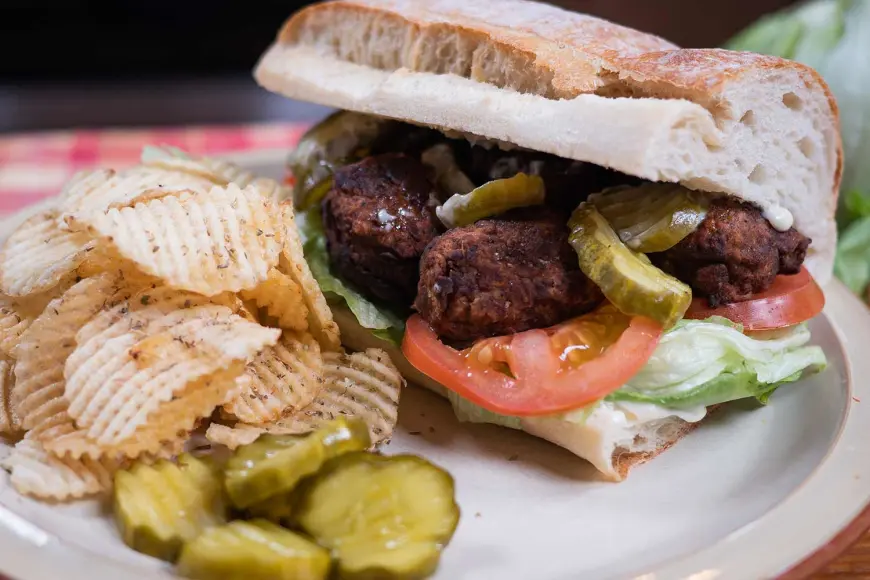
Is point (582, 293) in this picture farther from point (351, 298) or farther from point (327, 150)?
point (327, 150)

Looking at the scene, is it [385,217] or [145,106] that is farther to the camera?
[145,106]

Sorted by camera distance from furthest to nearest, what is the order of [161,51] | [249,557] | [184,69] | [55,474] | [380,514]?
[184,69] → [161,51] → [55,474] → [380,514] → [249,557]

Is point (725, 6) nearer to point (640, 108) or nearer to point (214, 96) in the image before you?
point (214, 96)

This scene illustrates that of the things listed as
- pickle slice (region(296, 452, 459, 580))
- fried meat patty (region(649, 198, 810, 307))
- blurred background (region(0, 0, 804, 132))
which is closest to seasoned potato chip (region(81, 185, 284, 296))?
pickle slice (region(296, 452, 459, 580))

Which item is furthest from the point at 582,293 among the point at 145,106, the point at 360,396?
the point at 145,106

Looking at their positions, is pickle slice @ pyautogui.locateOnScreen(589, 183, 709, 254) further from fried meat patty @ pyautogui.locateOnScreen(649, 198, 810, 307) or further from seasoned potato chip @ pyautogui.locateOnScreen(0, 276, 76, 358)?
seasoned potato chip @ pyautogui.locateOnScreen(0, 276, 76, 358)

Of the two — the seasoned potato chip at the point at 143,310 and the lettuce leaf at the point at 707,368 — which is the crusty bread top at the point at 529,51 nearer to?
the lettuce leaf at the point at 707,368
